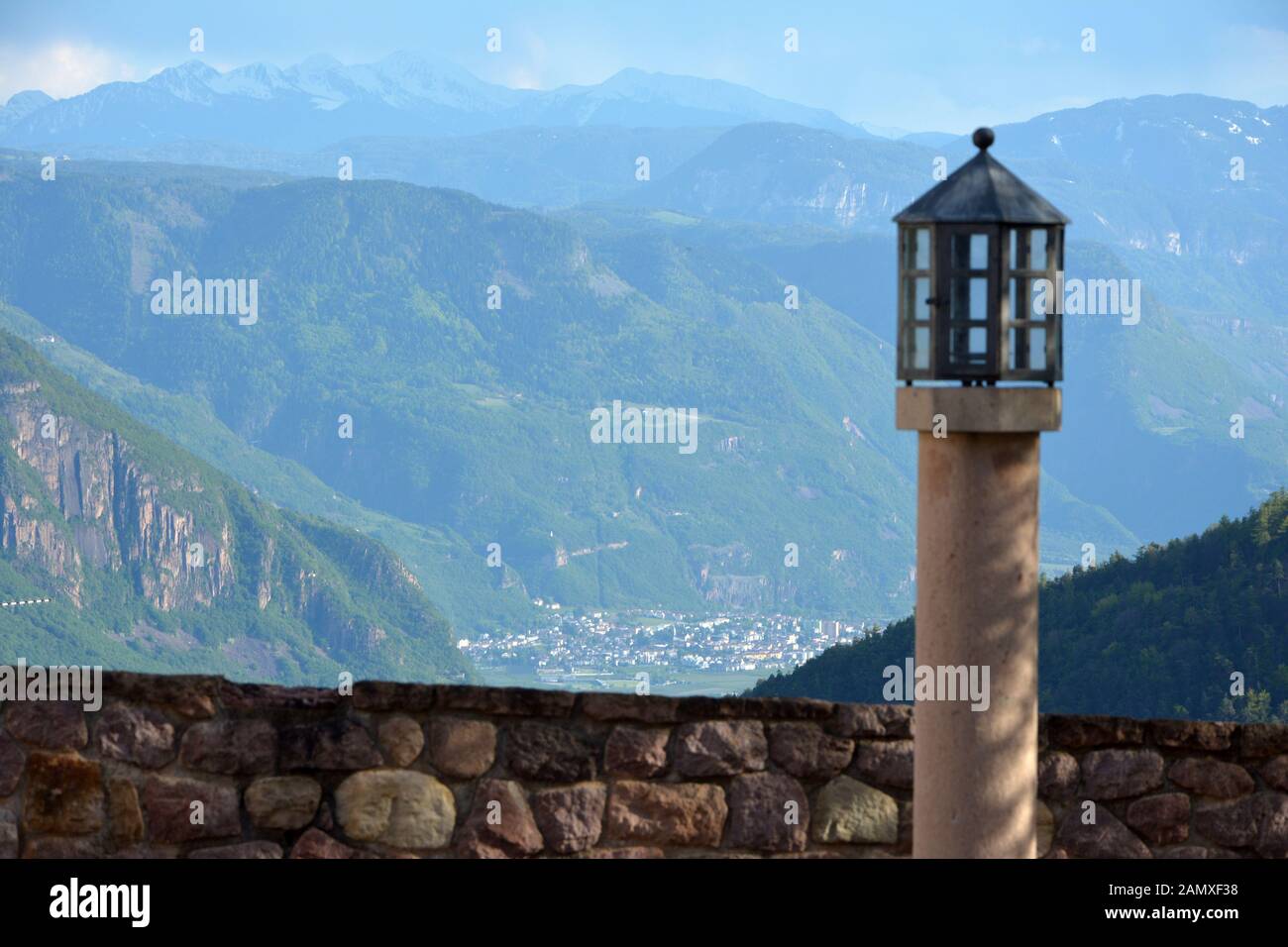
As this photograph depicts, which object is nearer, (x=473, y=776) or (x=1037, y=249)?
(x=1037, y=249)

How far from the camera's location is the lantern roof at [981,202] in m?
4.34

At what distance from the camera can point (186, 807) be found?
205 inches

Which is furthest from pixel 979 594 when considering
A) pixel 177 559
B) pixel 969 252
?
pixel 177 559

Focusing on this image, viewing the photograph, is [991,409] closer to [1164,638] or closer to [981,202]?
[981,202]

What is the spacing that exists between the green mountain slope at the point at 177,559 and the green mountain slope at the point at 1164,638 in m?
96.8

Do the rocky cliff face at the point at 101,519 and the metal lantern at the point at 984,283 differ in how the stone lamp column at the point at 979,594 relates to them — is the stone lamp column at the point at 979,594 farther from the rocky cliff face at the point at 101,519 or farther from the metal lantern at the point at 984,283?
the rocky cliff face at the point at 101,519

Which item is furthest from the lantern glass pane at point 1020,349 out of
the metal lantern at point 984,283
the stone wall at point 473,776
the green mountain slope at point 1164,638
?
the green mountain slope at point 1164,638

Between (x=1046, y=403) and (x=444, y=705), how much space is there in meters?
2.06

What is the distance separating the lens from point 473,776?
5293mm

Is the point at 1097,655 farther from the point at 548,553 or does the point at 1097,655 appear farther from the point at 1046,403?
the point at 548,553

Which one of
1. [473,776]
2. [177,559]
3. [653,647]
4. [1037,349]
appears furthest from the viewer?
[653,647]

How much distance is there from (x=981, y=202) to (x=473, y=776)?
230 centimetres

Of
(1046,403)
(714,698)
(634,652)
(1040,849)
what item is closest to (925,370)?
(1046,403)

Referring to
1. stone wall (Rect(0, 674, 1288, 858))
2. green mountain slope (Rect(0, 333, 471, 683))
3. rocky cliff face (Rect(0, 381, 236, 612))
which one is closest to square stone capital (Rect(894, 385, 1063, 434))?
stone wall (Rect(0, 674, 1288, 858))
